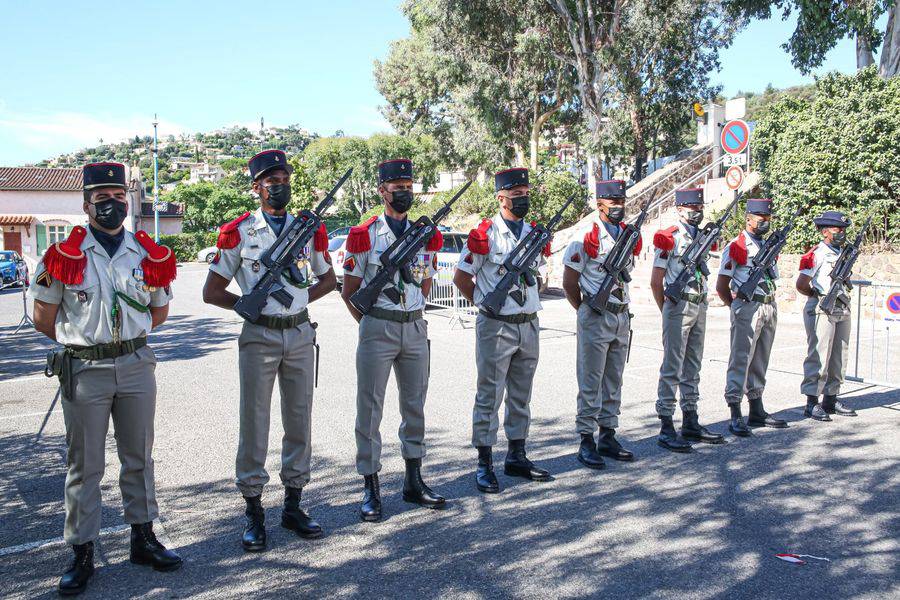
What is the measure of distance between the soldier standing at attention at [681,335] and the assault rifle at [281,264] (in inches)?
127

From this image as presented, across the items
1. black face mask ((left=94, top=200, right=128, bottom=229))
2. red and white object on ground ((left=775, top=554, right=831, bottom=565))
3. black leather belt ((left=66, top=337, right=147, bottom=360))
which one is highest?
black face mask ((left=94, top=200, right=128, bottom=229))

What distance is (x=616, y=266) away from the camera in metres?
6.03

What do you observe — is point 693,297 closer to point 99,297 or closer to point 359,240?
point 359,240

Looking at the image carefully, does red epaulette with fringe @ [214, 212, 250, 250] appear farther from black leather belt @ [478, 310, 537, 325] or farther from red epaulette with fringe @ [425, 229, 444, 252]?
black leather belt @ [478, 310, 537, 325]

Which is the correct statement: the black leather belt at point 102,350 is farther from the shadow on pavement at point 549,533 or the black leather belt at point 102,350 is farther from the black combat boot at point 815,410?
the black combat boot at point 815,410

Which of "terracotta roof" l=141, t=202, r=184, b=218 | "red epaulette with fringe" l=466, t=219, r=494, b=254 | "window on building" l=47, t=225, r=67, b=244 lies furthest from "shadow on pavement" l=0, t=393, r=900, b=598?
"terracotta roof" l=141, t=202, r=184, b=218

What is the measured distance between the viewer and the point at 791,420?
733 cm

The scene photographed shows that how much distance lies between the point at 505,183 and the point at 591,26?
2249 cm

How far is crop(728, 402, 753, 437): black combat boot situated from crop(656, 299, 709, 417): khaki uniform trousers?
1.63 ft

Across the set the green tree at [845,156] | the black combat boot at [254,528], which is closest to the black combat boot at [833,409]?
the black combat boot at [254,528]

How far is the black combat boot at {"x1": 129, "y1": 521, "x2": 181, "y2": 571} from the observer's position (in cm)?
418

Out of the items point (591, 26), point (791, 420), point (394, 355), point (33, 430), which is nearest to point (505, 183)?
point (394, 355)

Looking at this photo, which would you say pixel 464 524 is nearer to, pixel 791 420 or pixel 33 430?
pixel 791 420

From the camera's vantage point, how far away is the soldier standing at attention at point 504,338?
221 inches
